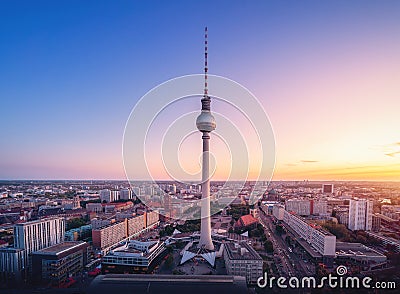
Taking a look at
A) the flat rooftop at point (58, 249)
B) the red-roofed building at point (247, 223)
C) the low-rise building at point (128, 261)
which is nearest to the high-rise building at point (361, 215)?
the red-roofed building at point (247, 223)

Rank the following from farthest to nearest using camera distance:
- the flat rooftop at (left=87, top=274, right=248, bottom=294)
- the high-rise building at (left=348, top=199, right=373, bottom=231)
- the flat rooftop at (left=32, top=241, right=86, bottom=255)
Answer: the high-rise building at (left=348, top=199, right=373, bottom=231)
the flat rooftop at (left=32, top=241, right=86, bottom=255)
the flat rooftop at (left=87, top=274, right=248, bottom=294)

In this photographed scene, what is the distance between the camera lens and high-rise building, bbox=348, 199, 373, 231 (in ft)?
31.3

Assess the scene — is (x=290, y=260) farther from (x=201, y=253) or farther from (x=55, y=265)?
(x=55, y=265)

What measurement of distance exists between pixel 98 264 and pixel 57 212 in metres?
6.59

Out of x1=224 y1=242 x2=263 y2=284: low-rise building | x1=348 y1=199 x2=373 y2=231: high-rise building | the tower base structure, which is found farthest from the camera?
x1=348 y1=199 x2=373 y2=231: high-rise building

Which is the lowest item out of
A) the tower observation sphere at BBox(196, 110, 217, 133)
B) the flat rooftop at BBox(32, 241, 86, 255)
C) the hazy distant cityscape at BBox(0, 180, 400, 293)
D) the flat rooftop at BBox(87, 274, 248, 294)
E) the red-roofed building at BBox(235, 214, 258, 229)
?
the red-roofed building at BBox(235, 214, 258, 229)

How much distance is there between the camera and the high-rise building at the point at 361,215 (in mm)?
9555

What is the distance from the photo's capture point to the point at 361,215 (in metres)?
9.67

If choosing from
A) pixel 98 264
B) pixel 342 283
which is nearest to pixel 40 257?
pixel 98 264

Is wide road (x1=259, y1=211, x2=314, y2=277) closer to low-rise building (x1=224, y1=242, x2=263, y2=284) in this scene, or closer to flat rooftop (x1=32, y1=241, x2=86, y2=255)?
low-rise building (x1=224, y1=242, x2=263, y2=284)

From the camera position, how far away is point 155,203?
526 inches

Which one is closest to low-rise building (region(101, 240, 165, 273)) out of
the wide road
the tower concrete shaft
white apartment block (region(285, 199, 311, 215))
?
the tower concrete shaft

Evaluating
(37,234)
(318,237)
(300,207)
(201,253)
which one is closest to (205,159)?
(201,253)

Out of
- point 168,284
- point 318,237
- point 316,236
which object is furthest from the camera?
point 316,236
